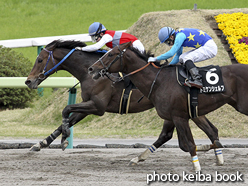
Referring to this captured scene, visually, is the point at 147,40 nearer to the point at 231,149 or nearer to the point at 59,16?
the point at 231,149

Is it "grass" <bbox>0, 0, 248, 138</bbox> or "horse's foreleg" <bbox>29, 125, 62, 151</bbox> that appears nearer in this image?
"horse's foreleg" <bbox>29, 125, 62, 151</bbox>

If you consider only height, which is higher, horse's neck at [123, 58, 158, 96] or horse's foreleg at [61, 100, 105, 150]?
horse's neck at [123, 58, 158, 96]

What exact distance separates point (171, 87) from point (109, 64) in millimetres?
912

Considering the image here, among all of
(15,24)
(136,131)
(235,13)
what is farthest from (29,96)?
(15,24)

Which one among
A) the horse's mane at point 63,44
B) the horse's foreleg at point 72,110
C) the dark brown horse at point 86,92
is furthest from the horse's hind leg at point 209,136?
the horse's mane at point 63,44

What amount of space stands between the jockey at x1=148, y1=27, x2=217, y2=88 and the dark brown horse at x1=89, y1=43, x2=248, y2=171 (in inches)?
8.6

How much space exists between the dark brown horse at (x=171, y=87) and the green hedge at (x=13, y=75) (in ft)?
32.5

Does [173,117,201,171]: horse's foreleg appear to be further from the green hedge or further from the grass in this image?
the green hedge

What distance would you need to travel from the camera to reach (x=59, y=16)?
33625 millimetres

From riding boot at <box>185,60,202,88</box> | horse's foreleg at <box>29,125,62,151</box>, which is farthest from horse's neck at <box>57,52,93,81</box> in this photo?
riding boot at <box>185,60,202,88</box>

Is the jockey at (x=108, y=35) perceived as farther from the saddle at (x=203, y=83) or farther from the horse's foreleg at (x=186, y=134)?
→ the horse's foreleg at (x=186, y=134)

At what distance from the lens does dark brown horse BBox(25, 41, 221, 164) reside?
241 inches

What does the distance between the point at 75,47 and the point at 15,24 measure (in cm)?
2734

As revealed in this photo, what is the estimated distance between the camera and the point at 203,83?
5441 mm
